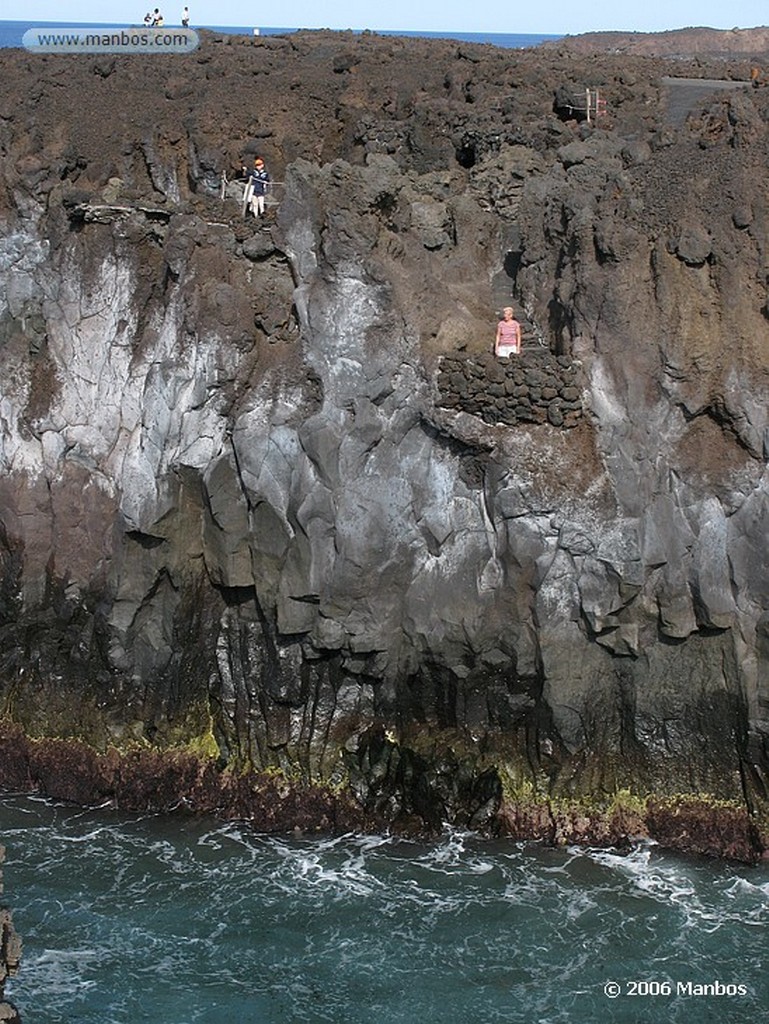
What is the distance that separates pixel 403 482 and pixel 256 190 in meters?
8.82

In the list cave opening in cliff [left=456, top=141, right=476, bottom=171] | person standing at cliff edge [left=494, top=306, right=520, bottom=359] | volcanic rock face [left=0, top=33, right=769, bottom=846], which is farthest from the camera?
cave opening in cliff [left=456, top=141, right=476, bottom=171]

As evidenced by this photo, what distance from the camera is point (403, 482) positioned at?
2930 cm

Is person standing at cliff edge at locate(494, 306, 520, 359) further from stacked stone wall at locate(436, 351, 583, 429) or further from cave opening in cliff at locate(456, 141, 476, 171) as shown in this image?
cave opening in cliff at locate(456, 141, 476, 171)

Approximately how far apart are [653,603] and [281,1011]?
10.8 m

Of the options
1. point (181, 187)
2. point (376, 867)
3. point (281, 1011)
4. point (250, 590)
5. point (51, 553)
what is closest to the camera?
point (281, 1011)

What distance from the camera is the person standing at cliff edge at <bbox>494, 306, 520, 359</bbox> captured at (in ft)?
95.5

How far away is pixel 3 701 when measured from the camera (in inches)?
1247

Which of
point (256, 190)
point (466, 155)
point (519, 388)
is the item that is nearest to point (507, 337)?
point (519, 388)

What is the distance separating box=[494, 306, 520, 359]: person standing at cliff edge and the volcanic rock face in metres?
0.59

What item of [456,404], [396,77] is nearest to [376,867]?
[456,404]

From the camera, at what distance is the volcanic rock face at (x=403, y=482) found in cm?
2831

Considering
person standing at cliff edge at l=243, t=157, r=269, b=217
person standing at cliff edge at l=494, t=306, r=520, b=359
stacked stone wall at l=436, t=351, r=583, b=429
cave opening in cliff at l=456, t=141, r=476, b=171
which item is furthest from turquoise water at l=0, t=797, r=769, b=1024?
cave opening in cliff at l=456, t=141, r=476, b=171

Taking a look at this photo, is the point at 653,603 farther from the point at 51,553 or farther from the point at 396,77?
the point at 396,77

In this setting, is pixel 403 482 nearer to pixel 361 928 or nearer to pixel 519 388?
pixel 519 388
